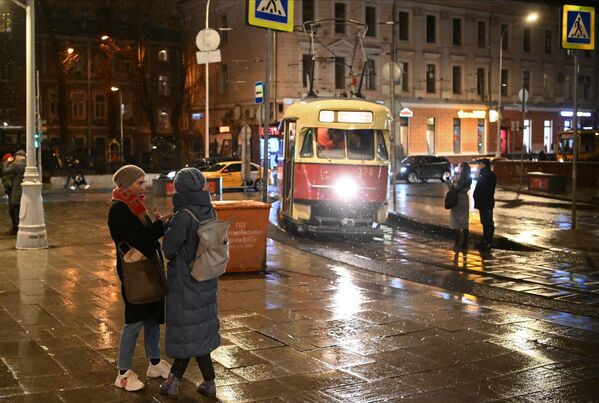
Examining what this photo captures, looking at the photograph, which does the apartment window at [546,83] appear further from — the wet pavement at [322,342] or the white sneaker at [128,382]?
the white sneaker at [128,382]

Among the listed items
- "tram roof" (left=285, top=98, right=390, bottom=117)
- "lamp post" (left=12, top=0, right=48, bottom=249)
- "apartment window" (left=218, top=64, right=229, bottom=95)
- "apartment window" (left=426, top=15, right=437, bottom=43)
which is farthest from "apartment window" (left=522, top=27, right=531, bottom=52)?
"lamp post" (left=12, top=0, right=48, bottom=249)

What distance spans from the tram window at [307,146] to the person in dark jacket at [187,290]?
11.8m

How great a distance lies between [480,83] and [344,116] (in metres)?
45.9

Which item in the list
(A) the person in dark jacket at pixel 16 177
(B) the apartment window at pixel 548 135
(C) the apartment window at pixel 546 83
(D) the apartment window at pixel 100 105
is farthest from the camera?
(D) the apartment window at pixel 100 105

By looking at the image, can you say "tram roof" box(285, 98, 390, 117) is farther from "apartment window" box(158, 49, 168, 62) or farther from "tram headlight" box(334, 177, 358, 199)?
"apartment window" box(158, 49, 168, 62)

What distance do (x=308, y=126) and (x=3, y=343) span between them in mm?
11191

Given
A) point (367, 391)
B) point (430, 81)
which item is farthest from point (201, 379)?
point (430, 81)

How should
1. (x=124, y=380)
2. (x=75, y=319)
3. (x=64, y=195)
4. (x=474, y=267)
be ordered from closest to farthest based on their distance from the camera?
(x=124, y=380)
(x=75, y=319)
(x=474, y=267)
(x=64, y=195)

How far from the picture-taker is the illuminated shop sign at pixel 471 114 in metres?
59.5

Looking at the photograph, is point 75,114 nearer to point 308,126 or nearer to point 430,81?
point 430,81

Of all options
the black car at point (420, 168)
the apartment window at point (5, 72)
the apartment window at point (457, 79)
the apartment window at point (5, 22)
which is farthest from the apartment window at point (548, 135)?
the apartment window at point (5, 72)

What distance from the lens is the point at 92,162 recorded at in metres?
46.8

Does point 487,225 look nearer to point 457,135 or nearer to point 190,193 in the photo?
point 190,193

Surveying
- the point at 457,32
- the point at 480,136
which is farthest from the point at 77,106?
the point at 480,136
